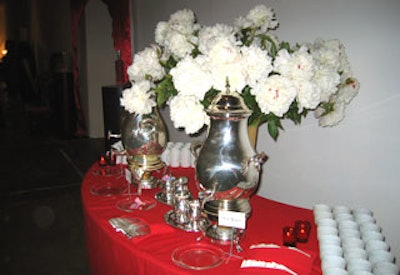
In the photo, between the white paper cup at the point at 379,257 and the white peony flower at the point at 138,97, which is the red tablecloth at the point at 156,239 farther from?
the white peony flower at the point at 138,97

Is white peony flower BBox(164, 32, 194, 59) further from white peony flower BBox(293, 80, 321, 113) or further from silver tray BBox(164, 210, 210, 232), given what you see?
silver tray BBox(164, 210, 210, 232)

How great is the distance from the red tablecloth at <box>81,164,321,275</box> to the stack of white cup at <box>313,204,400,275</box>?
7 cm

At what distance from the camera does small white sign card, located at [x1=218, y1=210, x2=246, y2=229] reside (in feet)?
3.22

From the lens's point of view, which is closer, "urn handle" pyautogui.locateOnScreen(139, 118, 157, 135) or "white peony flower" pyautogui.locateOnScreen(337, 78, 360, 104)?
"white peony flower" pyautogui.locateOnScreen(337, 78, 360, 104)

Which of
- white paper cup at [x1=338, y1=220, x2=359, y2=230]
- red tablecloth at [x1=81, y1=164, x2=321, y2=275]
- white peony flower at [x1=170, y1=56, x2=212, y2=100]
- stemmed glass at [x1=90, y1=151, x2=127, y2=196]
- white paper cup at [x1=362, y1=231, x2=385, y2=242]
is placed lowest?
red tablecloth at [x1=81, y1=164, x2=321, y2=275]

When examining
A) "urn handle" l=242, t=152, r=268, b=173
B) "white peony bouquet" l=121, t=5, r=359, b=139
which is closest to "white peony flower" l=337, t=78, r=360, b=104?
"white peony bouquet" l=121, t=5, r=359, b=139

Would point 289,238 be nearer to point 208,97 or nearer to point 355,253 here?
point 355,253

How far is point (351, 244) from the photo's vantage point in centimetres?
98

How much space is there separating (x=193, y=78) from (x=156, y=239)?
0.53m

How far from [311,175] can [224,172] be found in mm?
883

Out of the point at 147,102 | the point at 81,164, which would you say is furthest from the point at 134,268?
the point at 81,164

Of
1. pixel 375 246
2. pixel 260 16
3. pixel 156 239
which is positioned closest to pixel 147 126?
pixel 156 239

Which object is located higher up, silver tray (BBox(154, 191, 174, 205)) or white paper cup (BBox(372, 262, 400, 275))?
silver tray (BBox(154, 191, 174, 205))

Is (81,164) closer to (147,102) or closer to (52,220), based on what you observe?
(52,220)
